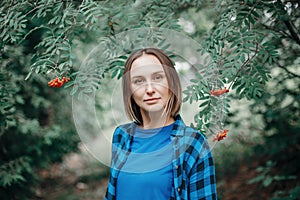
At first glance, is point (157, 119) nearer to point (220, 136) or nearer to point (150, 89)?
point (150, 89)

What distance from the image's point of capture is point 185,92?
1.59m

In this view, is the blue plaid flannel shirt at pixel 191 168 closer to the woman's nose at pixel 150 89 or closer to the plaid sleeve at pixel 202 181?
the plaid sleeve at pixel 202 181

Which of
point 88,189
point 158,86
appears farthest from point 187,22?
point 88,189

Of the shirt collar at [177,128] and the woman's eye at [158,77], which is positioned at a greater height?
the woman's eye at [158,77]

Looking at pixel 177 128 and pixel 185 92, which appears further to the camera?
pixel 185 92

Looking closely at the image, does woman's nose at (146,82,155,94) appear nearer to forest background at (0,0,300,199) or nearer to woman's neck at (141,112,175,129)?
woman's neck at (141,112,175,129)

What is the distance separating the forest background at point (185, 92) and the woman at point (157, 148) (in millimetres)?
222

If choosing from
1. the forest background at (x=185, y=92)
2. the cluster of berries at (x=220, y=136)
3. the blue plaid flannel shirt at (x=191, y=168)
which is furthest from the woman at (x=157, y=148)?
the forest background at (x=185, y=92)

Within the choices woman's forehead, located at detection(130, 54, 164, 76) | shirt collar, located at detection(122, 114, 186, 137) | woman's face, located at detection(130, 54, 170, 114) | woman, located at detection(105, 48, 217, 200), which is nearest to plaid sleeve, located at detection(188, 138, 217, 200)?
woman, located at detection(105, 48, 217, 200)

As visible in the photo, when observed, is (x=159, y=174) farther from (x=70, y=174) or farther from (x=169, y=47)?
(x=70, y=174)

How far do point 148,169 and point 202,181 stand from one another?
0.63ft

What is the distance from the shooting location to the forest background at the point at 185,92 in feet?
5.40

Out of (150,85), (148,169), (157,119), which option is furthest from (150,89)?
(148,169)

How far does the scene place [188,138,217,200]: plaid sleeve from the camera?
4.17 feet
